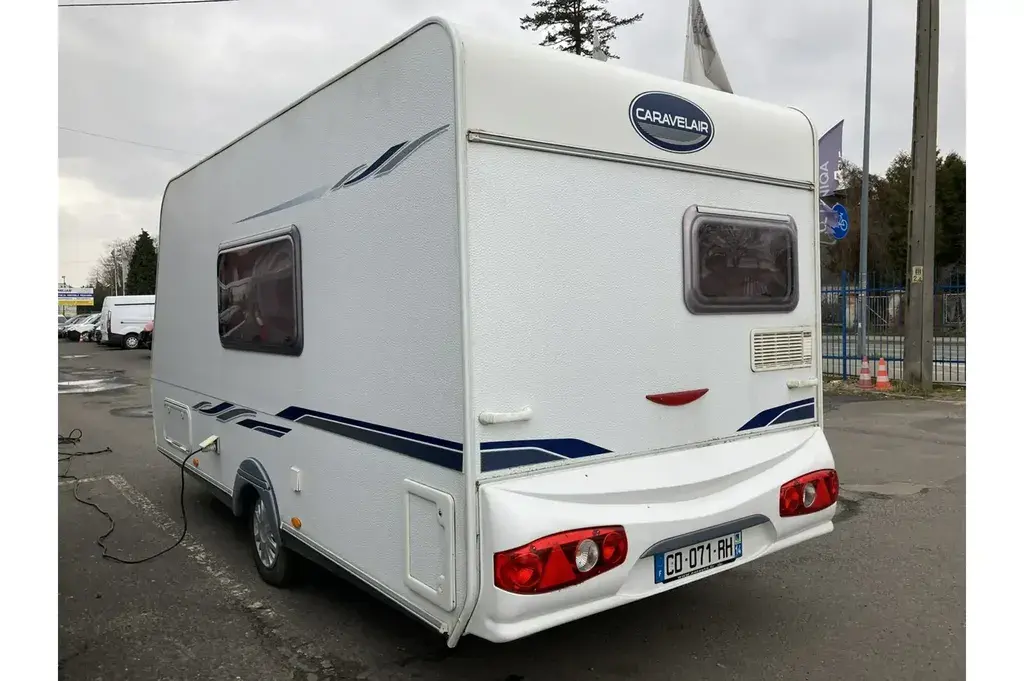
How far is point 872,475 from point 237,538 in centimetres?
557

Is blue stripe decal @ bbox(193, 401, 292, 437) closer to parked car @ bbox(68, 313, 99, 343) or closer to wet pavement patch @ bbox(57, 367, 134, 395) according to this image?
wet pavement patch @ bbox(57, 367, 134, 395)

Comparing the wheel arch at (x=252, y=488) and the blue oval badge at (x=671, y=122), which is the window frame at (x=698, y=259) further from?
the wheel arch at (x=252, y=488)

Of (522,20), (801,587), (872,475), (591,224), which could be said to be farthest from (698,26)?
(522,20)

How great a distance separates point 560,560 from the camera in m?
2.95

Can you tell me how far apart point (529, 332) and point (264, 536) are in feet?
8.45

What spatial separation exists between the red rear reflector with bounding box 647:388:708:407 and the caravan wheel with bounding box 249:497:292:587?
2294 mm

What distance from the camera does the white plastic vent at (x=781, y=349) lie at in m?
3.89

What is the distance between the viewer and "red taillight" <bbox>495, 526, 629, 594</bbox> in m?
2.87

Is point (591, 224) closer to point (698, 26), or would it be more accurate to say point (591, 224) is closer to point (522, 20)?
point (698, 26)

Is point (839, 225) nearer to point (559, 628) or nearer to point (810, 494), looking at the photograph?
point (810, 494)

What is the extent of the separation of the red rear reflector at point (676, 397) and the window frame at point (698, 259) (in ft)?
1.23

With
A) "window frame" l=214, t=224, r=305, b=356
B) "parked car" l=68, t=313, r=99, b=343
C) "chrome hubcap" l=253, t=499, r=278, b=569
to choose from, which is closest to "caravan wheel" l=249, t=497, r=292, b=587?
"chrome hubcap" l=253, t=499, r=278, b=569

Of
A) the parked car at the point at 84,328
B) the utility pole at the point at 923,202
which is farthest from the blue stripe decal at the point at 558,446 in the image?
the parked car at the point at 84,328
